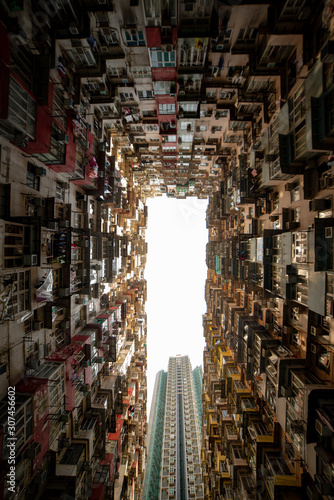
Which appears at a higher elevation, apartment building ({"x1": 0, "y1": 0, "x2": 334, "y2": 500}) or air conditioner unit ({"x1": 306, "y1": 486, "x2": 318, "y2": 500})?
apartment building ({"x1": 0, "y1": 0, "x2": 334, "y2": 500})

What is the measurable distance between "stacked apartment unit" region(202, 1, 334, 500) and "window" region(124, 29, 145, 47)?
7.50 meters

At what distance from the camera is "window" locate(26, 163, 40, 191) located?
18.2 metres

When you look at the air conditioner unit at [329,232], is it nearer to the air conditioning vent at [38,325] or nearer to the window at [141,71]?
the air conditioning vent at [38,325]

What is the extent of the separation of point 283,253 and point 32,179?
22743 millimetres

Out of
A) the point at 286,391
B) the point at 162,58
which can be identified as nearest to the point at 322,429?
the point at 286,391

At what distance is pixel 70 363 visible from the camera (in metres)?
20.3

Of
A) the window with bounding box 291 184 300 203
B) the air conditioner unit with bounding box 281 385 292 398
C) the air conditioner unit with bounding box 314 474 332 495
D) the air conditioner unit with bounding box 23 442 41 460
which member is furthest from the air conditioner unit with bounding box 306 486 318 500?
the window with bounding box 291 184 300 203

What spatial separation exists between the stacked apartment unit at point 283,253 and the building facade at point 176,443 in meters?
40.6

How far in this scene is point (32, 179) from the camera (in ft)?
61.2

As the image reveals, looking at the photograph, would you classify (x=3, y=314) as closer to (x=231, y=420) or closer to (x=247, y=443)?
(x=247, y=443)

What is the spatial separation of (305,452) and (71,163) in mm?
29465

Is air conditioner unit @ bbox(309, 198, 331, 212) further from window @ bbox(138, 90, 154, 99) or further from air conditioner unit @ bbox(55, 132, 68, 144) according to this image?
window @ bbox(138, 90, 154, 99)

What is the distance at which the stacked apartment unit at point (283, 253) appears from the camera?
1477 centimetres

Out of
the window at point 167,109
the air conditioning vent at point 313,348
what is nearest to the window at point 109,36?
the window at point 167,109
